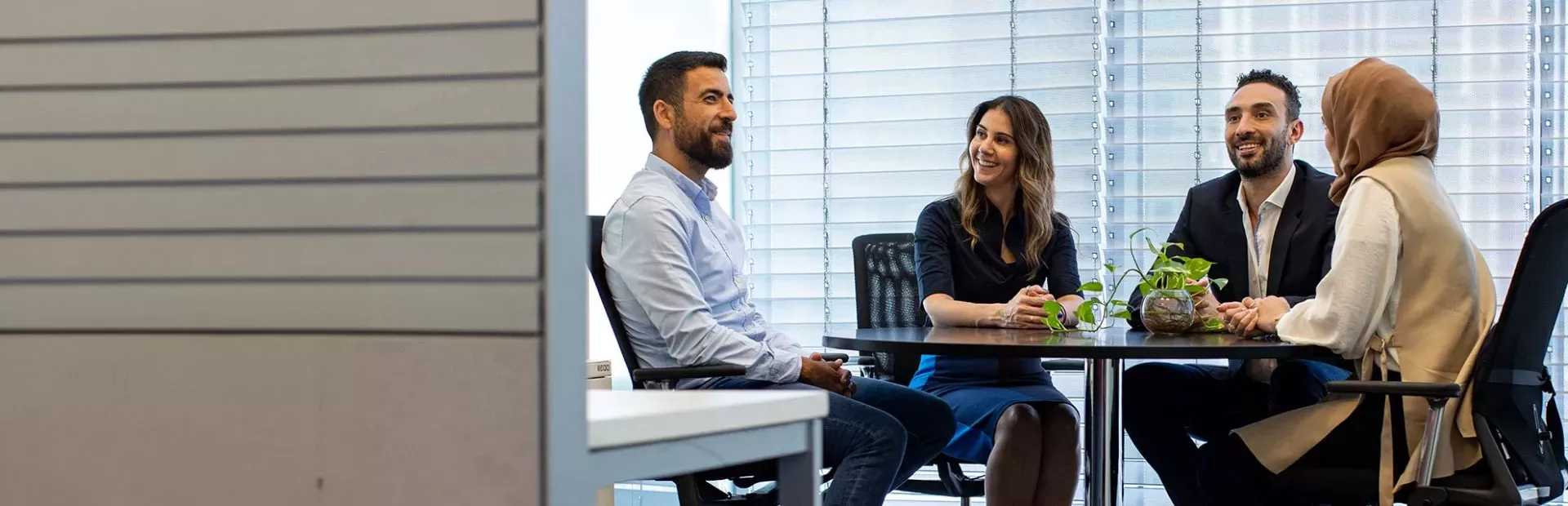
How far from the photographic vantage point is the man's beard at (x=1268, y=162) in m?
3.43

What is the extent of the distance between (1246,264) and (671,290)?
1642 mm

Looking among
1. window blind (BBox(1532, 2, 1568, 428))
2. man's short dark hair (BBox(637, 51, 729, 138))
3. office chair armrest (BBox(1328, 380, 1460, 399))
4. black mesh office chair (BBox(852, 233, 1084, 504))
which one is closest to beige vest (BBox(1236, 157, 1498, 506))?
office chair armrest (BBox(1328, 380, 1460, 399))

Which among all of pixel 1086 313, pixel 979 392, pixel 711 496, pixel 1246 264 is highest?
pixel 1246 264

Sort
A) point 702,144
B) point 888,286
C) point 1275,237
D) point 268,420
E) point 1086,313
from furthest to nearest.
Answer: point 888,286, point 1275,237, point 702,144, point 1086,313, point 268,420

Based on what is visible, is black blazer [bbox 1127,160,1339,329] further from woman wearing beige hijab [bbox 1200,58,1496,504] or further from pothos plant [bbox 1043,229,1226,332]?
woman wearing beige hijab [bbox 1200,58,1496,504]

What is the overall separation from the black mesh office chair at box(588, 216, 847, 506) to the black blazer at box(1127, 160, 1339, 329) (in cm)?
118

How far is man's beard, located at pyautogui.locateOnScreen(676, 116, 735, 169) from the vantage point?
118 inches

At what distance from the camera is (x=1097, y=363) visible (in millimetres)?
2771

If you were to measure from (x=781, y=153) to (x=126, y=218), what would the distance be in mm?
3963

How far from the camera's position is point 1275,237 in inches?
128

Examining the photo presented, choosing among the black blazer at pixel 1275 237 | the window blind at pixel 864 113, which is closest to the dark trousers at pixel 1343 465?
the black blazer at pixel 1275 237

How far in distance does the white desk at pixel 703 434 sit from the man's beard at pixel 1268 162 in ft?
8.19

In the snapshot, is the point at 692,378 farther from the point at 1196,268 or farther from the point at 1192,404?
the point at 1192,404

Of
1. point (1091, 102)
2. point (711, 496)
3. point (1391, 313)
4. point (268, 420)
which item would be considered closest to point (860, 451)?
point (711, 496)
